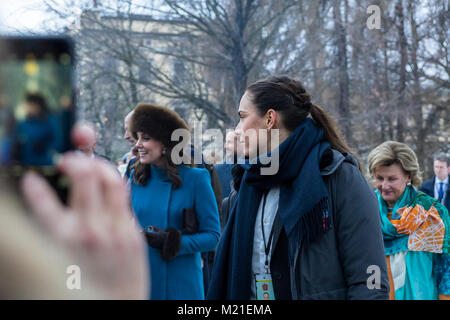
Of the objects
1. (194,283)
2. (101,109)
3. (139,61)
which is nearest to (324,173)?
(194,283)

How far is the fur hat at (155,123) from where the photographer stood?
3676mm

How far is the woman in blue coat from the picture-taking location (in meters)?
3.32

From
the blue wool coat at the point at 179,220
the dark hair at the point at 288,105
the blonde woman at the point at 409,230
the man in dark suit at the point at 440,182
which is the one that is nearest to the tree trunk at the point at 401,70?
the man in dark suit at the point at 440,182

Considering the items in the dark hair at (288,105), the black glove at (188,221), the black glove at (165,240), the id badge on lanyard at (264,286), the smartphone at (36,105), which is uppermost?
the dark hair at (288,105)

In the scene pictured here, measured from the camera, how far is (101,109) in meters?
14.4

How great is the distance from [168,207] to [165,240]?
0.87 feet

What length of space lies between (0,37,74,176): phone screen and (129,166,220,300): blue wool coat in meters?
2.84

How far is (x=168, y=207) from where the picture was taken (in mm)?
3465

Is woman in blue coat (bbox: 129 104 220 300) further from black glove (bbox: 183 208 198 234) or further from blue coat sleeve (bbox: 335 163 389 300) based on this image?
blue coat sleeve (bbox: 335 163 389 300)

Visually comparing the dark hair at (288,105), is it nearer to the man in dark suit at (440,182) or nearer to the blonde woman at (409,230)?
the blonde woman at (409,230)

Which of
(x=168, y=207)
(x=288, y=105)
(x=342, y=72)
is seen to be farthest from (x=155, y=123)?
(x=342, y=72)

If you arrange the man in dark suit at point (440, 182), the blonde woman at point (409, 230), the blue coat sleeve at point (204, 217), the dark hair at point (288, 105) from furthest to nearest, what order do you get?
1. the man in dark suit at point (440, 182)
2. the blonde woman at point (409, 230)
3. the blue coat sleeve at point (204, 217)
4. the dark hair at point (288, 105)

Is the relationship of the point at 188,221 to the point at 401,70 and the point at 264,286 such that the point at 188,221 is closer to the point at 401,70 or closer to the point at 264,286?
the point at 264,286

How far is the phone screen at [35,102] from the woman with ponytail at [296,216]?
5.74ft
